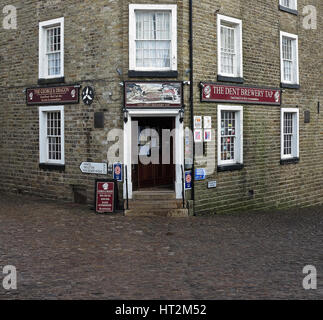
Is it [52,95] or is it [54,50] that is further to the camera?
[54,50]

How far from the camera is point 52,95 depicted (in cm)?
1555

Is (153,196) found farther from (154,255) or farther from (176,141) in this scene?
(154,255)

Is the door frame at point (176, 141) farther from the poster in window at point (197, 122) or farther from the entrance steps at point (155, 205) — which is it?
the poster in window at point (197, 122)

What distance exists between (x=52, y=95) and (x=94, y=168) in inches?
120

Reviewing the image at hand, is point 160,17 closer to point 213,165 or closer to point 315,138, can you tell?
point 213,165

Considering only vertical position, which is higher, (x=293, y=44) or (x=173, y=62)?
(x=293, y=44)

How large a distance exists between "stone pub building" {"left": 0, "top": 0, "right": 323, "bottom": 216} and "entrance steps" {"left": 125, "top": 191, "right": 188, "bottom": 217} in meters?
0.04

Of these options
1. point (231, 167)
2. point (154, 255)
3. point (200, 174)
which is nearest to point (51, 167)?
point (200, 174)

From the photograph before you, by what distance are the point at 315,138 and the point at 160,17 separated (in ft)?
31.0

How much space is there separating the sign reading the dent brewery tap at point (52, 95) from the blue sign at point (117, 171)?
2.56m

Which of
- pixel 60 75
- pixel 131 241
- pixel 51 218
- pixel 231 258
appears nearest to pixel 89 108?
pixel 60 75

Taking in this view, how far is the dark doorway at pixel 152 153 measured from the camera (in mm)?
14875

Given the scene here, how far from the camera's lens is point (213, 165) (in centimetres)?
1477

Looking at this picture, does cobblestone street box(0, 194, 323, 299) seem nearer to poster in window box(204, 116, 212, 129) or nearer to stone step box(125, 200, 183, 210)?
stone step box(125, 200, 183, 210)
